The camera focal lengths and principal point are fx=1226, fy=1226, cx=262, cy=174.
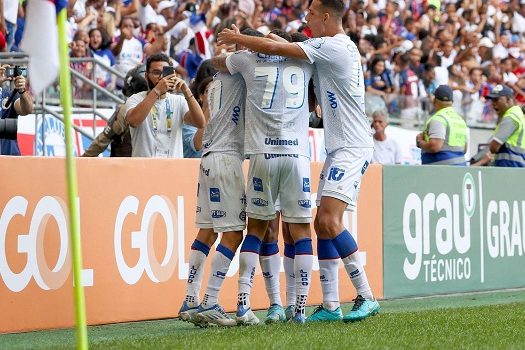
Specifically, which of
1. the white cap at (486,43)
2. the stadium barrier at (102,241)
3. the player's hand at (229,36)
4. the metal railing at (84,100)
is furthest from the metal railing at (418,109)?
the player's hand at (229,36)

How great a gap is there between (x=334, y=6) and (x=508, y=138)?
22.2ft

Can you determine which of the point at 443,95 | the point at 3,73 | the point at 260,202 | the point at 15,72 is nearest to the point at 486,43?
the point at 443,95

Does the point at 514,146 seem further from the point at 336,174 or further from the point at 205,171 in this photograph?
the point at 205,171

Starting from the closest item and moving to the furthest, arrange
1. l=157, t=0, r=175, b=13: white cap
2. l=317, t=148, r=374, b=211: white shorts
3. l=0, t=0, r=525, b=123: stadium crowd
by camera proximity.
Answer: l=317, t=148, r=374, b=211: white shorts < l=0, t=0, r=525, b=123: stadium crowd < l=157, t=0, r=175, b=13: white cap

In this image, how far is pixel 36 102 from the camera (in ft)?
47.8

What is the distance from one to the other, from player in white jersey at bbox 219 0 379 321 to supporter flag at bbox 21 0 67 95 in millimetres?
3167

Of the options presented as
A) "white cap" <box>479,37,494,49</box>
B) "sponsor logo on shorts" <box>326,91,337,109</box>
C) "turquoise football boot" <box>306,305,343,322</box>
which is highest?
"white cap" <box>479,37,494,49</box>

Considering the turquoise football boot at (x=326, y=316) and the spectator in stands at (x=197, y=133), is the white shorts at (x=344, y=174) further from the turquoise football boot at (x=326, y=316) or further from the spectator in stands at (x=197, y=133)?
the spectator in stands at (x=197, y=133)

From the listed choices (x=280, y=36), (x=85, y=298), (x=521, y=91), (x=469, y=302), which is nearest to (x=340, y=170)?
(x=280, y=36)

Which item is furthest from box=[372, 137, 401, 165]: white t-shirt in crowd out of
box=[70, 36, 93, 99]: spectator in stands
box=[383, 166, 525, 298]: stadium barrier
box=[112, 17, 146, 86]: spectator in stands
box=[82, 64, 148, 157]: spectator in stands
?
box=[82, 64, 148, 157]: spectator in stands

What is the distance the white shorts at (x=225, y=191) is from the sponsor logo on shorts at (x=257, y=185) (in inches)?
8.0

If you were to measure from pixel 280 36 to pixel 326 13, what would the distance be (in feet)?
1.28

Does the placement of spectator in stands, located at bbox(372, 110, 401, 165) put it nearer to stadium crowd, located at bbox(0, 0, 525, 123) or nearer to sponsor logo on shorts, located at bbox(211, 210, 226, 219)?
stadium crowd, located at bbox(0, 0, 525, 123)

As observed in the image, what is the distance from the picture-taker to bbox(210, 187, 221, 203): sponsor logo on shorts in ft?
29.2
